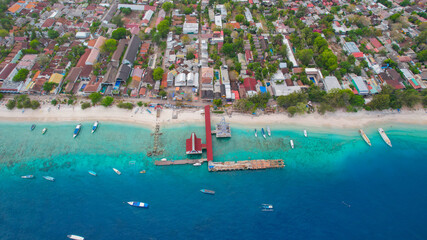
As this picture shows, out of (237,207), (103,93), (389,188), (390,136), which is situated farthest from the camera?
(103,93)

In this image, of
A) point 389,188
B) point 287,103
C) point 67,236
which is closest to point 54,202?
point 67,236

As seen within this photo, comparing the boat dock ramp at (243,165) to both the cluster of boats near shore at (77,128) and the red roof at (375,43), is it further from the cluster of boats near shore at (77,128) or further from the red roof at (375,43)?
the red roof at (375,43)

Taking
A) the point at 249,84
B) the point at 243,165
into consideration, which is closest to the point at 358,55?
the point at 249,84

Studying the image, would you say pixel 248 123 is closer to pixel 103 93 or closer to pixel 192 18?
pixel 103 93

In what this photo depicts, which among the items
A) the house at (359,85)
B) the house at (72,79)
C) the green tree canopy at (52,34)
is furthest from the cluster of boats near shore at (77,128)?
the house at (359,85)

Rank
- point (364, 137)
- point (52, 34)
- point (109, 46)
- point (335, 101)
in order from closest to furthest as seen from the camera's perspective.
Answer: point (364, 137) → point (335, 101) → point (109, 46) → point (52, 34)

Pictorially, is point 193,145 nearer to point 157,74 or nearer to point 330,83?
point 157,74

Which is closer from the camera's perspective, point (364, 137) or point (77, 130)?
point (77, 130)
